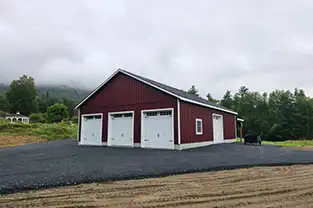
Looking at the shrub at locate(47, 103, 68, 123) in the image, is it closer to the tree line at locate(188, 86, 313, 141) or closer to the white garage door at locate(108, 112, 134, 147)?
the white garage door at locate(108, 112, 134, 147)

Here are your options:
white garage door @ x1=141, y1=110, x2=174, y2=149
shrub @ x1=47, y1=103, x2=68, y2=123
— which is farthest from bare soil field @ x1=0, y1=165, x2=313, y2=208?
shrub @ x1=47, y1=103, x2=68, y2=123

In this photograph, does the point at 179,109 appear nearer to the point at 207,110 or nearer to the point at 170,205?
the point at 207,110

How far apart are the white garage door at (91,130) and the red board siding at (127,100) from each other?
38cm

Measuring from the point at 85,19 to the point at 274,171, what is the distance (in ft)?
50.3

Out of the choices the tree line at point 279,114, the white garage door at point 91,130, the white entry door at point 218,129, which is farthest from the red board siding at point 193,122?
the tree line at point 279,114

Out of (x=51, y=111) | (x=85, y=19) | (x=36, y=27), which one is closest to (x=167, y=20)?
(x=85, y=19)

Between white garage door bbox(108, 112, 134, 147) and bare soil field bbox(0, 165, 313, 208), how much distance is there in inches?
316

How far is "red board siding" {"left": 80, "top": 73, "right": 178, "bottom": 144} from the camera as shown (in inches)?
483

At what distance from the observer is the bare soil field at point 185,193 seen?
3.45m

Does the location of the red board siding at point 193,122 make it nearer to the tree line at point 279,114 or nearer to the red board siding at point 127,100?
the red board siding at point 127,100

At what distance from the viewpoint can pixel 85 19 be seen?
53.7 feet

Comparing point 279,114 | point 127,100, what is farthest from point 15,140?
point 279,114

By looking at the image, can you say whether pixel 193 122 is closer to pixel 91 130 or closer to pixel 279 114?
pixel 91 130

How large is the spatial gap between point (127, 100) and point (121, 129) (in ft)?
5.61
